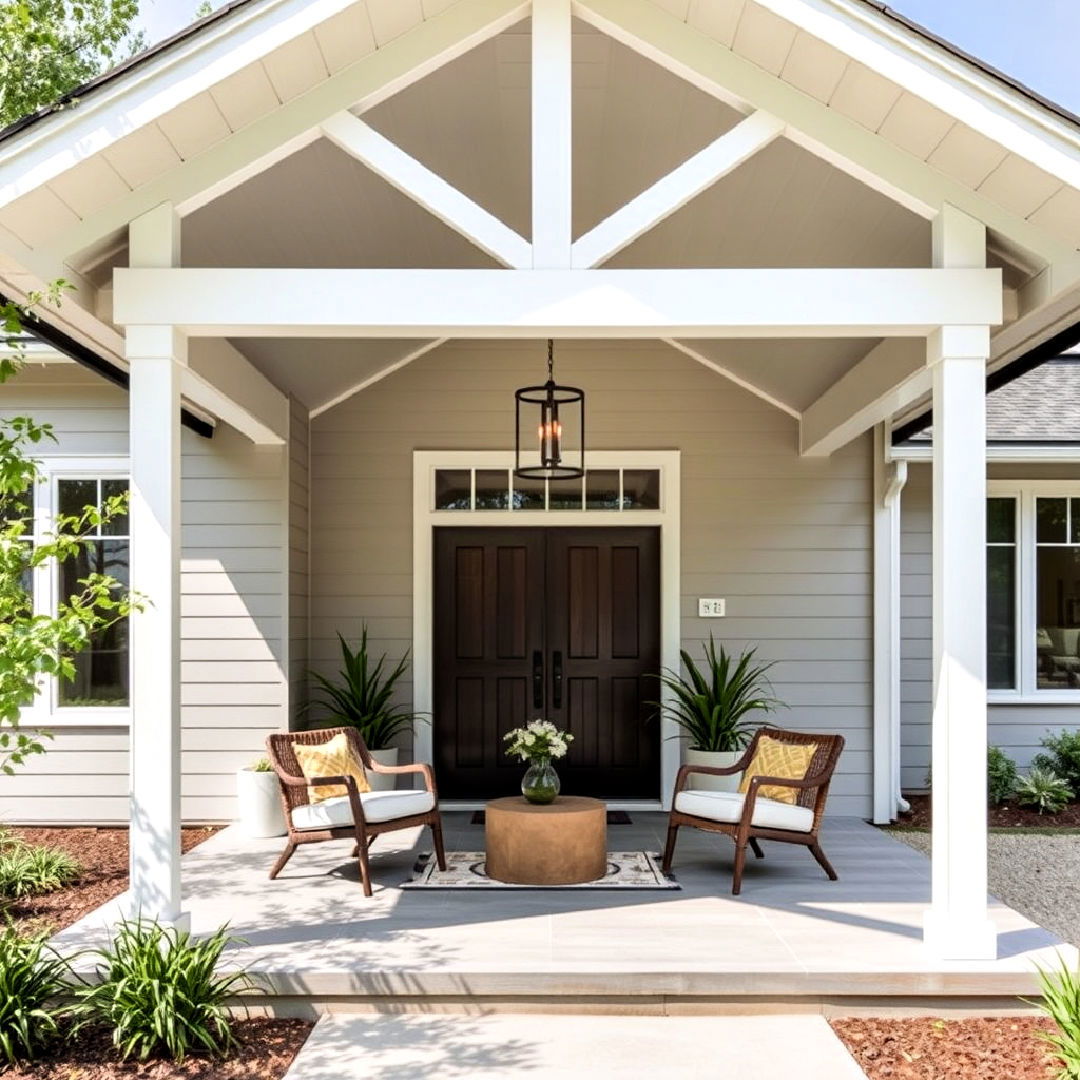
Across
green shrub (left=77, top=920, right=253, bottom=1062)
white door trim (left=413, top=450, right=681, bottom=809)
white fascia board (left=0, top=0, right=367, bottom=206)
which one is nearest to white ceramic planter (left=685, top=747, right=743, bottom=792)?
white door trim (left=413, top=450, right=681, bottom=809)

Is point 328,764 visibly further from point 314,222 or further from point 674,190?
point 674,190

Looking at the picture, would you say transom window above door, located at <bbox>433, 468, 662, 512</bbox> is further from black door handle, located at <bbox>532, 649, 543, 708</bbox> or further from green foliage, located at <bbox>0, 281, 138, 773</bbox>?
green foliage, located at <bbox>0, 281, 138, 773</bbox>

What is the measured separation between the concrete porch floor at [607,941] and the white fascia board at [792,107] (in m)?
2.76

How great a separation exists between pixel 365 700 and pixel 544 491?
1.83 m

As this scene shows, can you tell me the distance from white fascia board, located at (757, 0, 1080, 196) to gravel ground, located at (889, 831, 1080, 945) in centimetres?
346


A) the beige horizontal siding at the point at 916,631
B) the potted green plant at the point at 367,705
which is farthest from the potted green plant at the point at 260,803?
the beige horizontal siding at the point at 916,631

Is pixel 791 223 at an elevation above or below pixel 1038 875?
above

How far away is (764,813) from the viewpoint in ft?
19.1

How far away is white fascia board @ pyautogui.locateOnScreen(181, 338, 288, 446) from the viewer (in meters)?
5.20

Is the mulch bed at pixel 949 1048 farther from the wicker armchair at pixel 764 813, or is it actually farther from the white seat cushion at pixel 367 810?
the white seat cushion at pixel 367 810

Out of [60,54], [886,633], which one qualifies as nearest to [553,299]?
[886,633]

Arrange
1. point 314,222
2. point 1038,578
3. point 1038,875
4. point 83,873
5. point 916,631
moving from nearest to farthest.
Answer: point 314,222 → point 83,873 → point 1038,875 → point 916,631 → point 1038,578

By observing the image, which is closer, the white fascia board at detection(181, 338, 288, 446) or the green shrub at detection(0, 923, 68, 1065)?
the green shrub at detection(0, 923, 68, 1065)

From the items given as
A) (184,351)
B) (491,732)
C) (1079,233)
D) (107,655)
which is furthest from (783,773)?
(107,655)
